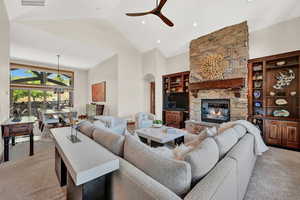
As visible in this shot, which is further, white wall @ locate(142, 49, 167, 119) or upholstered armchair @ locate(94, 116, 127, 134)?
white wall @ locate(142, 49, 167, 119)

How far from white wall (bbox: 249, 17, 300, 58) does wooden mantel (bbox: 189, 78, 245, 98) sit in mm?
937

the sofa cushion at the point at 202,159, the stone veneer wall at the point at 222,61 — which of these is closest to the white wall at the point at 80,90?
the stone veneer wall at the point at 222,61

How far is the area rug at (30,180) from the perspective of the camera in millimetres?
1761

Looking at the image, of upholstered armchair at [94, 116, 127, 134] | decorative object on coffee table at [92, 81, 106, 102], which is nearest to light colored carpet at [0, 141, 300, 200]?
upholstered armchair at [94, 116, 127, 134]

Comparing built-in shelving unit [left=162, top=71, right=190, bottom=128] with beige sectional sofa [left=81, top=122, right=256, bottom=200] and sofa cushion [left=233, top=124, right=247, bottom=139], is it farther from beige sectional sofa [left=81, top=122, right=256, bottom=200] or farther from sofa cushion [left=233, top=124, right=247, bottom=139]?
beige sectional sofa [left=81, top=122, right=256, bottom=200]

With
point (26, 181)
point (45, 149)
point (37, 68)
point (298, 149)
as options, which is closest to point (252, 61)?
point (298, 149)

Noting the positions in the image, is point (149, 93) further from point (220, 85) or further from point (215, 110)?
point (220, 85)

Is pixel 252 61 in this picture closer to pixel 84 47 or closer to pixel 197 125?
pixel 197 125

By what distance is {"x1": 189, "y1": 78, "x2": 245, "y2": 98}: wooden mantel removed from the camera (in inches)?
158

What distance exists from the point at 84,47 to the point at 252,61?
5.94 meters

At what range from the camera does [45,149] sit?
3.27 m

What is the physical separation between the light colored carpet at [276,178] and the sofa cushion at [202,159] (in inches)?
43.5

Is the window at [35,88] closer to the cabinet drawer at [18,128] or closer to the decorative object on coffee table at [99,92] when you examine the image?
the decorative object on coffee table at [99,92]

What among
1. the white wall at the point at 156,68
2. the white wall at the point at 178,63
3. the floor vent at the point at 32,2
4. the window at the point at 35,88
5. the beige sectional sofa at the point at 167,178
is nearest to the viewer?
the beige sectional sofa at the point at 167,178
